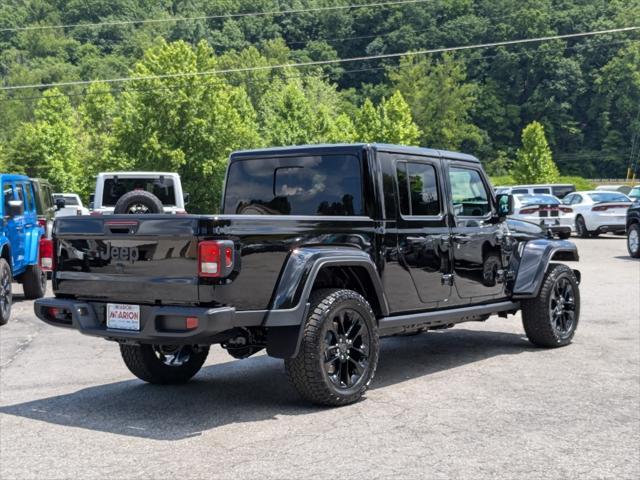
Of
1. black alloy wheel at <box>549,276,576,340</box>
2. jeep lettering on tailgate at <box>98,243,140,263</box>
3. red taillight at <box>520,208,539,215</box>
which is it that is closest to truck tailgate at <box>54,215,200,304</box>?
jeep lettering on tailgate at <box>98,243,140,263</box>

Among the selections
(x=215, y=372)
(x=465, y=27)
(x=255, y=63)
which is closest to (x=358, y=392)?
(x=215, y=372)

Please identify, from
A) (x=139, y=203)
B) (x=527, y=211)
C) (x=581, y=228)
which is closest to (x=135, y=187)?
(x=139, y=203)

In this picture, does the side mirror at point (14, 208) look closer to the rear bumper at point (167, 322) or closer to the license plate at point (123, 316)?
the rear bumper at point (167, 322)

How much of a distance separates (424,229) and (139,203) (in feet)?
22.7

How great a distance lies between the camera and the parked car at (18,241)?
39.9ft

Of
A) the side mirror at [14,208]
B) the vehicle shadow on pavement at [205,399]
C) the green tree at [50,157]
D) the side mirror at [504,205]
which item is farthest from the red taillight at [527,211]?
the green tree at [50,157]

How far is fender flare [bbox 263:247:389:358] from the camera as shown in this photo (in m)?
6.32

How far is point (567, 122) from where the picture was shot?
125000 millimetres

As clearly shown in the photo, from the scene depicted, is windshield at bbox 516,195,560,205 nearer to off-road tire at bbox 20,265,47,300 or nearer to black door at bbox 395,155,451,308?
off-road tire at bbox 20,265,47,300

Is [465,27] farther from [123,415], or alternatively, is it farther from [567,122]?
[123,415]

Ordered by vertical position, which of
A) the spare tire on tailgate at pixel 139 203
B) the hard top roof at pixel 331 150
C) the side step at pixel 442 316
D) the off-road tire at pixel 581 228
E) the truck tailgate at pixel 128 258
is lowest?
the off-road tire at pixel 581 228

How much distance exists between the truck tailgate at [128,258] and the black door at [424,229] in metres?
2.12

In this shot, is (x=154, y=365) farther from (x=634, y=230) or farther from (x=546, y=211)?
(x=546, y=211)

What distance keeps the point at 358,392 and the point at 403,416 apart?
0.51 m
